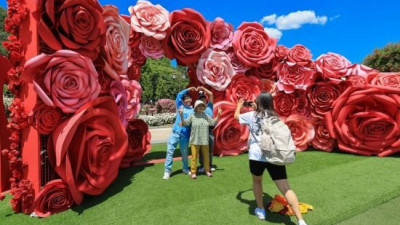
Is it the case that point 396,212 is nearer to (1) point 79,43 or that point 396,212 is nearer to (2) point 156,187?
(2) point 156,187

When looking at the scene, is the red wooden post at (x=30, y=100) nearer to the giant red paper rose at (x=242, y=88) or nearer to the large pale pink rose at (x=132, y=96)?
the large pale pink rose at (x=132, y=96)

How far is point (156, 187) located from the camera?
4.36 meters

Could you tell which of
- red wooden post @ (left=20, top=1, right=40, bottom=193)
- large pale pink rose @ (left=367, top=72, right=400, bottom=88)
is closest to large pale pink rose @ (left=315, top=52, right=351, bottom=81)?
large pale pink rose @ (left=367, top=72, right=400, bottom=88)

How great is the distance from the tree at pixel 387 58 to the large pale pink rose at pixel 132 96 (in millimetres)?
21547

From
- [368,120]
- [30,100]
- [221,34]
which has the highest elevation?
[221,34]

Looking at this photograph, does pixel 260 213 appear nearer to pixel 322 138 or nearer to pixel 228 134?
pixel 228 134

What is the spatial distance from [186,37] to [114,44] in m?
2.08

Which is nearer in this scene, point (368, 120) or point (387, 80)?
point (368, 120)

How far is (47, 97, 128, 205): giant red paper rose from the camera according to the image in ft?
11.2

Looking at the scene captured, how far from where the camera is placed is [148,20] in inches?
226

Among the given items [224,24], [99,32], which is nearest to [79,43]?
[99,32]

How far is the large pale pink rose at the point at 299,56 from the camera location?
7352 mm

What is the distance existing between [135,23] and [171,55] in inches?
38.3

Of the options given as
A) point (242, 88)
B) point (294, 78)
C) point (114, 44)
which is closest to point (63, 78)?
point (114, 44)
